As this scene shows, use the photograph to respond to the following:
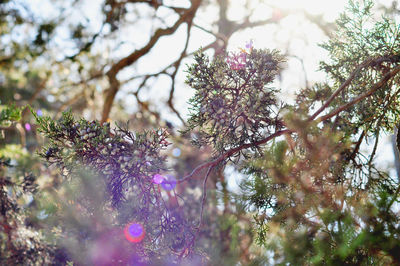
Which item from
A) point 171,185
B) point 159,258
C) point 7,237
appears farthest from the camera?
point 7,237

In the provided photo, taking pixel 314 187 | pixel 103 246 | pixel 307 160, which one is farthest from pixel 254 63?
pixel 103 246

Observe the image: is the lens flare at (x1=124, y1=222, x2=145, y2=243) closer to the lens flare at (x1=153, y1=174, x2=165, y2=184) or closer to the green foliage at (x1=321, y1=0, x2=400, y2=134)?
the lens flare at (x1=153, y1=174, x2=165, y2=184)

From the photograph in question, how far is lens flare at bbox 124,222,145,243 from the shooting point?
244 cm

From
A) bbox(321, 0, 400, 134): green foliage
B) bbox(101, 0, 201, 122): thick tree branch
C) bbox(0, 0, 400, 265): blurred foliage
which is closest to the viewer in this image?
bbox(0, 0, 400, 265): blurred foliage

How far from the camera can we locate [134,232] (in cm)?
249

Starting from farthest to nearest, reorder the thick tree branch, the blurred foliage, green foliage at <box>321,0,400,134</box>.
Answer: the thick tree branch → green foliage at <box>321,0,400,134</box> → the blurred foliage

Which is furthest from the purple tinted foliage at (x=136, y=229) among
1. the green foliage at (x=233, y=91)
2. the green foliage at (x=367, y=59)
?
the green foliage at (x=367, y=59)

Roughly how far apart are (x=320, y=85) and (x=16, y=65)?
6.17 m

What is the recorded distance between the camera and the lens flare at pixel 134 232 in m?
2.44

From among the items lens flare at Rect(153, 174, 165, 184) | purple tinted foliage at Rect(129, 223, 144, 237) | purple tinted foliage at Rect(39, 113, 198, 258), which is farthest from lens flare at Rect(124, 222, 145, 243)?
lens flare at Rect(153, 174, 165, 184)

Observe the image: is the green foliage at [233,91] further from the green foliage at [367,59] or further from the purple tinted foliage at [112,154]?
the green foliage at [367,59]

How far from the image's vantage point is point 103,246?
2.93 meters

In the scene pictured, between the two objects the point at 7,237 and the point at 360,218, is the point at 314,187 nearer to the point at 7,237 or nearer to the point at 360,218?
the point at 360,218

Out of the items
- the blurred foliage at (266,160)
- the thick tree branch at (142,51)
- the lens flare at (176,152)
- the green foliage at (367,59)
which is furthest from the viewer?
the lens flare at (176,152)
